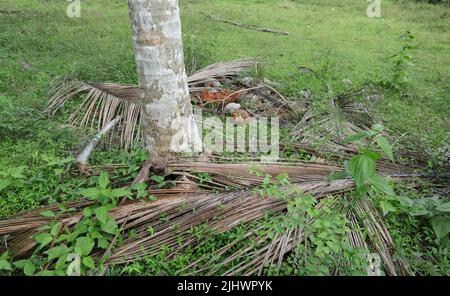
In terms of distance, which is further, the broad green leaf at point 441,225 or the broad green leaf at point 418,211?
the broad green leaf at point 418,211

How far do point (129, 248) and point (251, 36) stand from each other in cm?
458

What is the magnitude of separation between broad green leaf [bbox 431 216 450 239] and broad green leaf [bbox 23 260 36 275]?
1.99 meters

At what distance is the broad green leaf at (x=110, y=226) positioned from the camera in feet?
6.54

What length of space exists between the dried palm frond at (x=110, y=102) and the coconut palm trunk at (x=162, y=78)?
43 centimetres

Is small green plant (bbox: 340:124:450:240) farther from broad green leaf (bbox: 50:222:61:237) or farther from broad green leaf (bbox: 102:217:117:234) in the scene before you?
broad green leaf (bbox: 50:222:61:237)

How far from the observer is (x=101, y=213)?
79.4 inches

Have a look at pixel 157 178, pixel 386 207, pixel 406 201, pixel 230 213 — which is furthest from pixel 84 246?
pixel 406 201

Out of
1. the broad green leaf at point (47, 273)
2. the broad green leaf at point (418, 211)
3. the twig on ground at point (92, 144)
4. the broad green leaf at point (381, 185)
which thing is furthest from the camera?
the twig on ground at point (92, 144)

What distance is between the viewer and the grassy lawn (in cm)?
300

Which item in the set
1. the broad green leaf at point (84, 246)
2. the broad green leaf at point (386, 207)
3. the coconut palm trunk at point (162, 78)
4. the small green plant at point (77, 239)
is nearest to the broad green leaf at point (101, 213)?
the small green plant at point (77, 239)

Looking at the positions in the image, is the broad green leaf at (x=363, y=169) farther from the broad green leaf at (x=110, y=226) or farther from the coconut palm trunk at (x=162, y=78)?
the broad green leaf at (x=110, y=226)

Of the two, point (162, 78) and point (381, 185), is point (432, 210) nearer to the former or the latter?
point (381, 185)

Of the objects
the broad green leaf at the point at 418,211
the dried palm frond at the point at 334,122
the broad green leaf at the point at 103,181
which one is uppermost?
the dried palm frond at the point at 334,122
